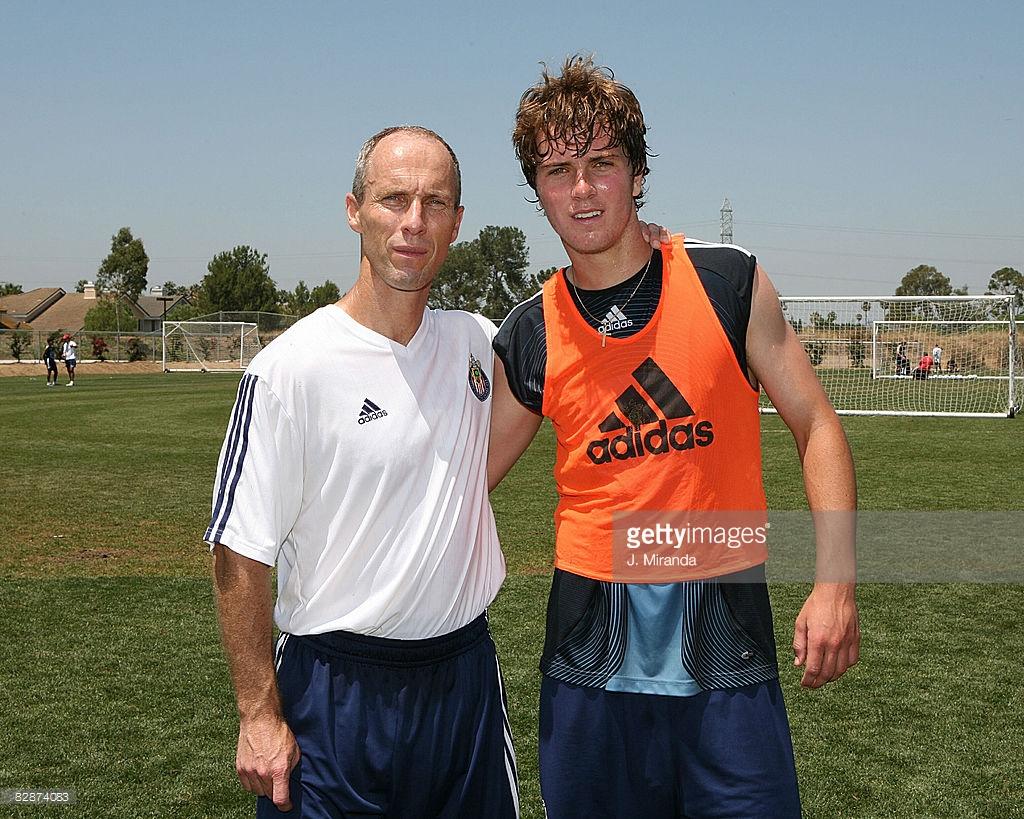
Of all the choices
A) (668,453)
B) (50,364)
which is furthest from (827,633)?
(50,364)

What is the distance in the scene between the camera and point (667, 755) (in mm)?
2295

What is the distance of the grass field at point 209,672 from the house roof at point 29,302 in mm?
96503

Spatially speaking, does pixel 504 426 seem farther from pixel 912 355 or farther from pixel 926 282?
pixel 926 282

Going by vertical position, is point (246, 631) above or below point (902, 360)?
below

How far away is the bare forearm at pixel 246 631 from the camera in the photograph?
2277 mm

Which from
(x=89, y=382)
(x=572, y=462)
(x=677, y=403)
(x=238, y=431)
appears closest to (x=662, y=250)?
(x=677, y=403)

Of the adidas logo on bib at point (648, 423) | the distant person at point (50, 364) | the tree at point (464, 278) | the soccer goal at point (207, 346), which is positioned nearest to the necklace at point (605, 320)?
the adidas logo on bib at point (648, 423)

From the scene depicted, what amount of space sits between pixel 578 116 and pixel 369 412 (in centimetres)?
Answer: 88

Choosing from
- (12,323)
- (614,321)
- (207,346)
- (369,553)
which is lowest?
(369,553)

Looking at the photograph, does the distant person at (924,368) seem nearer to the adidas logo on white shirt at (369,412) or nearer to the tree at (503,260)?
the adidas logo on white shirt at (369,412)

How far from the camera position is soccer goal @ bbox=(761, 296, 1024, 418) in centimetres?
2527

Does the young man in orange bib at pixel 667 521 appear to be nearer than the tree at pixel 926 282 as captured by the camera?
Yes

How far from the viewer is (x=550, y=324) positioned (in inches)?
101

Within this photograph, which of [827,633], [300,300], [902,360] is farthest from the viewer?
[300,300]
